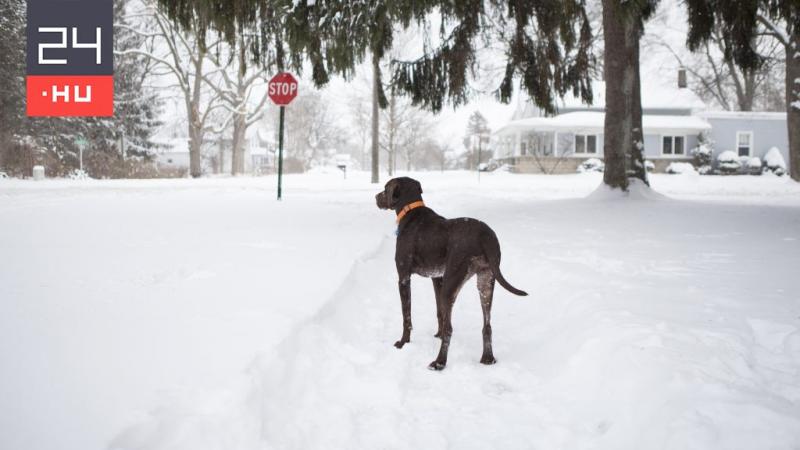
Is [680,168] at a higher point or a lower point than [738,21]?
lower

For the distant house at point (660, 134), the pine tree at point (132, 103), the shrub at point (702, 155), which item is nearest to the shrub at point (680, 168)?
the shrub at point (702, 155)

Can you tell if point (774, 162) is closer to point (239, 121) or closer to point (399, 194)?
point (239, 121)

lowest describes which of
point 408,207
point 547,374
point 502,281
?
point 547,374

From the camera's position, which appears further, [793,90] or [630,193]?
[793,90]

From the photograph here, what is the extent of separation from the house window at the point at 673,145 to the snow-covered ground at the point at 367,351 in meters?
35.7

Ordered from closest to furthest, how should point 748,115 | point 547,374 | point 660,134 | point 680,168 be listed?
point 547,374 → point 680,168 → point 748,115 → point 660,134

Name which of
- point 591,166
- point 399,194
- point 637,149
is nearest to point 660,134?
point 591,166

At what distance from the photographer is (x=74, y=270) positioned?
468cm

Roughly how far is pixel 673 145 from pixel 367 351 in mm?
40718

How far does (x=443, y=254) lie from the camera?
356cm

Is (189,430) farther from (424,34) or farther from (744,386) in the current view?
(424,34)

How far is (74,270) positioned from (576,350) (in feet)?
14.0

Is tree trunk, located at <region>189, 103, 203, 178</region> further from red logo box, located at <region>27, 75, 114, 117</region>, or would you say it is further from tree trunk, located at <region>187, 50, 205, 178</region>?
red logo box, located at <region>27, 75, 114, 117</region>

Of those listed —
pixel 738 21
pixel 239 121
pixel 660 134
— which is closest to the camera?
pixel 738 21
